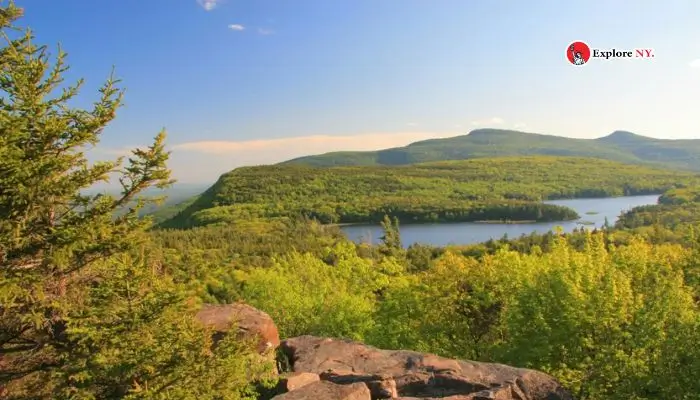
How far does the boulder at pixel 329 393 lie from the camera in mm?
15594

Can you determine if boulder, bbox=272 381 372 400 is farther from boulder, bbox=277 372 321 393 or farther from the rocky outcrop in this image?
boulder, bbox=277 372 321 393

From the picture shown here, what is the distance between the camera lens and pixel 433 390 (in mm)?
18609

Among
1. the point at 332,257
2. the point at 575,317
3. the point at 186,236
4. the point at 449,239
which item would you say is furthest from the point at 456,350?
the point at 449,239

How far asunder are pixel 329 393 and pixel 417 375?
514 centimetres

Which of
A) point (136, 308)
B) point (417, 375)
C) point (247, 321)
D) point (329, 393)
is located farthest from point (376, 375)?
point (136, 308)

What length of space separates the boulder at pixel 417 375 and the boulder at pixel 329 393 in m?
1.64

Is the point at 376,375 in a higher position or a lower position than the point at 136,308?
lower

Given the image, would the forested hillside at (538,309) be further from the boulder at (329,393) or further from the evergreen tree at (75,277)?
the boulder at (329,393)

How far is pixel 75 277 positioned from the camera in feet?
46.2

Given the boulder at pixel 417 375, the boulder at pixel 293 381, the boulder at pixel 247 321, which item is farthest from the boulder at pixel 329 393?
the boulder at pixel 247 321

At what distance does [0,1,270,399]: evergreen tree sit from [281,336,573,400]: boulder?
622 centimetres

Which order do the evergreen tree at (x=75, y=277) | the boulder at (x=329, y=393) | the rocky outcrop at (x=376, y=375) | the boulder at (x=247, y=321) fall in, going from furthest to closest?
the boulder at (x=247, y=321), the rocky outcrop at (x=376, y=375), the boulder at (x=329, y=393), the evergreen tree at (x=75, y=277)

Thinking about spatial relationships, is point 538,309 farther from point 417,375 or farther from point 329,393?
point 329,393

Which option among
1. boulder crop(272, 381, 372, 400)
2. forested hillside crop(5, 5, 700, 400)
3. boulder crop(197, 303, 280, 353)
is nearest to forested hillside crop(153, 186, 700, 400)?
forested hillside crop(5, 5, 700, 400)
